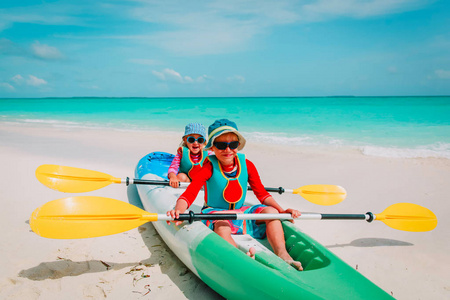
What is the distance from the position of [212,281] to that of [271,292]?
1.81 ft

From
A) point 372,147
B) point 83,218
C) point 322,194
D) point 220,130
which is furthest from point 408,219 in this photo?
point 372,147

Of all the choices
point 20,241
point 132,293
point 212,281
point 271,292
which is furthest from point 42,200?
point 271,292

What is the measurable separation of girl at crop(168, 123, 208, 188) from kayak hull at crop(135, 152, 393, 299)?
157 cm

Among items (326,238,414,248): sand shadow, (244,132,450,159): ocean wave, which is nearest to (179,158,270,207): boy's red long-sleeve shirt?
(326,238,414,248): sand shadow

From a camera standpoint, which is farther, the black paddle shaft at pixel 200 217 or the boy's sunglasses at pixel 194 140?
the boy's sunglasses at pixel 194 140

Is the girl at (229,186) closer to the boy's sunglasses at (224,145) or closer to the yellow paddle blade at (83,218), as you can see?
the boy's sunglasses at (224,145)

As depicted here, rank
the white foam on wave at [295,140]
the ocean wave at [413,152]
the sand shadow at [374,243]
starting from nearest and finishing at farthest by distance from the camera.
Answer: the sand shadow at [374,243], the ocean wave at [413,152], the white foam on wave at [295,140]

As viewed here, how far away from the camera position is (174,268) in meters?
2.96

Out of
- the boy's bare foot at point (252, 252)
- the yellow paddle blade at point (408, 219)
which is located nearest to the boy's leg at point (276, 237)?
the boy's bare foot at point (252, 252)

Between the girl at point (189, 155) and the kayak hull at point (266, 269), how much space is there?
5.15 feet

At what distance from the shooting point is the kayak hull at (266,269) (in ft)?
6.70

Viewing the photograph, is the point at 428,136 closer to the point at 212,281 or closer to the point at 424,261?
the point at 424,261

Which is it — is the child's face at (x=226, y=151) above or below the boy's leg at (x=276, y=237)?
above

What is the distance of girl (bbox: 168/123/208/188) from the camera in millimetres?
4496
